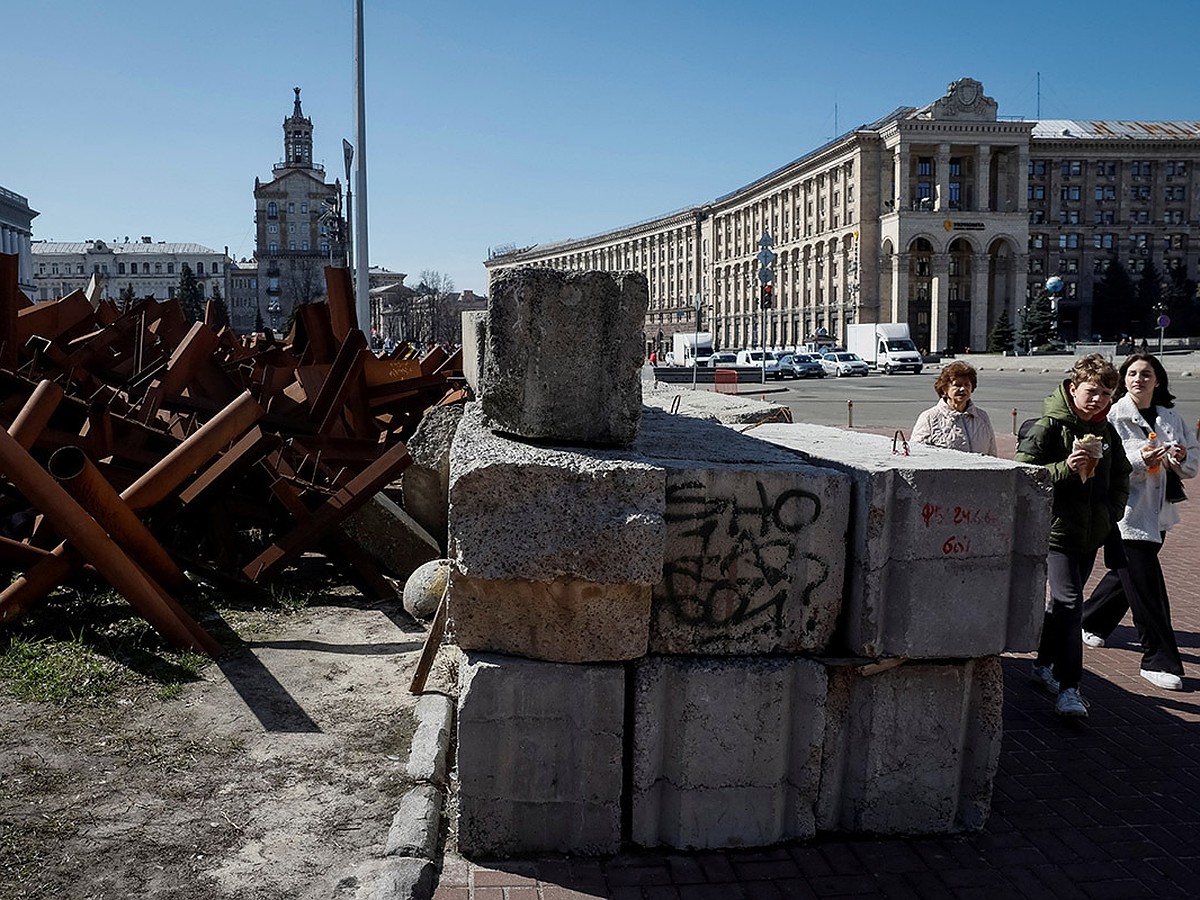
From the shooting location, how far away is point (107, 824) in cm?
349

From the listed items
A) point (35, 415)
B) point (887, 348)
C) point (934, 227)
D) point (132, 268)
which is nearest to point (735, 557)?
point (35, 415)

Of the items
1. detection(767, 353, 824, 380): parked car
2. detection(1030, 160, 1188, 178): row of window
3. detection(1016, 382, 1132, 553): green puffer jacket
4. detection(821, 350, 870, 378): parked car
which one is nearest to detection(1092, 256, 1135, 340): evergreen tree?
detection(1030, 160, 1188, 178): row of window

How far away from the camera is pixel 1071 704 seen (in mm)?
4840

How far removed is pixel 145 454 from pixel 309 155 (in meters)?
139

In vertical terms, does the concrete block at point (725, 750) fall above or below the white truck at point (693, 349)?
below

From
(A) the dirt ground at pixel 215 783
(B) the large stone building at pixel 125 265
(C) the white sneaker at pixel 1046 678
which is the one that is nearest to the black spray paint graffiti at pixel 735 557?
(A) the dirt ground at pixel 215 783

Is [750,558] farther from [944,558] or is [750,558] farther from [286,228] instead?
[286,228]

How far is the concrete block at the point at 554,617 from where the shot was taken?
3.38 meters

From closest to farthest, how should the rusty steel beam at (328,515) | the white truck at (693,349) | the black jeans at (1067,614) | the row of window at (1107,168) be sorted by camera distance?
the black jeans at (1067,614)
the rusty steel beam at (328,515)
the white truck at (693,349)
the row of window at (1107,168)

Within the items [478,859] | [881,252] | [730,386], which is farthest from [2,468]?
[881,252]

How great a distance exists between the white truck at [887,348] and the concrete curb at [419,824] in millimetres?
52527

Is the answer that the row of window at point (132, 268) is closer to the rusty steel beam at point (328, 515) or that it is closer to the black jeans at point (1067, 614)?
the rusty steel beam at point (328, 515)

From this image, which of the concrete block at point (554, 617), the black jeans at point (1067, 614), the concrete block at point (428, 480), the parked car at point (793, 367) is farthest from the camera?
the parked car at point (793, 367)

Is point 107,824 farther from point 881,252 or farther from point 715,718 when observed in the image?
point 881,252
